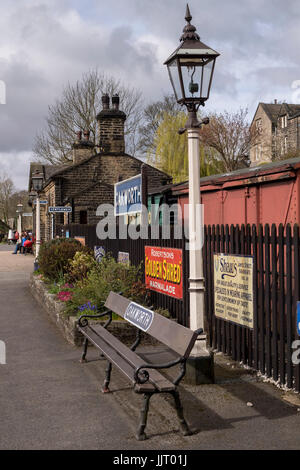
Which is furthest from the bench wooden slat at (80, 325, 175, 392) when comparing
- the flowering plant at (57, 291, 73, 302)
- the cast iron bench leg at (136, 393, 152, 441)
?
the flowering plant at (57, 291, 73, 302)

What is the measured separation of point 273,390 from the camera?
5.48m

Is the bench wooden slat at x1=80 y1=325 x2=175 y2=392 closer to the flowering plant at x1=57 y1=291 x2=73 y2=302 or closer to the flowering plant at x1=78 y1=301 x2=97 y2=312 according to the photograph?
the flowering plant at x1=78 y1=301 x2=97 y2=312

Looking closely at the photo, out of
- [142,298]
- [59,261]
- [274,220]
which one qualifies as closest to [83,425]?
[142,298]

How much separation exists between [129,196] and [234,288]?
10.3 feet

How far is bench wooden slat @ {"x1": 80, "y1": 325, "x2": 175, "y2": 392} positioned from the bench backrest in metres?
0.28

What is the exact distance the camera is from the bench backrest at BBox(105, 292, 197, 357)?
4422 mm

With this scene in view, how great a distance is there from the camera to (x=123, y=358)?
5.29m

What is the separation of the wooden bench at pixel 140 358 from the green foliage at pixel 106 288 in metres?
1.56

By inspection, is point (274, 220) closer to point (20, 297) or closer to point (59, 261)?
point (59, 261)

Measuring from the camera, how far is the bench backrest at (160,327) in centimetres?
442

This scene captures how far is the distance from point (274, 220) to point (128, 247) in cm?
330

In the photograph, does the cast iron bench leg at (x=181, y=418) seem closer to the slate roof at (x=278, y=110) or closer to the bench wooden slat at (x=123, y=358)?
the bench wooden slat at (x=123, y=358)

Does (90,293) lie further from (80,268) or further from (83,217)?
(83,217)

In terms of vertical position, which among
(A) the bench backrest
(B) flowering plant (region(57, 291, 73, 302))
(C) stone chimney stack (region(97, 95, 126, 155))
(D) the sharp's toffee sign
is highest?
(C) stone chimney stack (region(97, 95, 126, 155))
